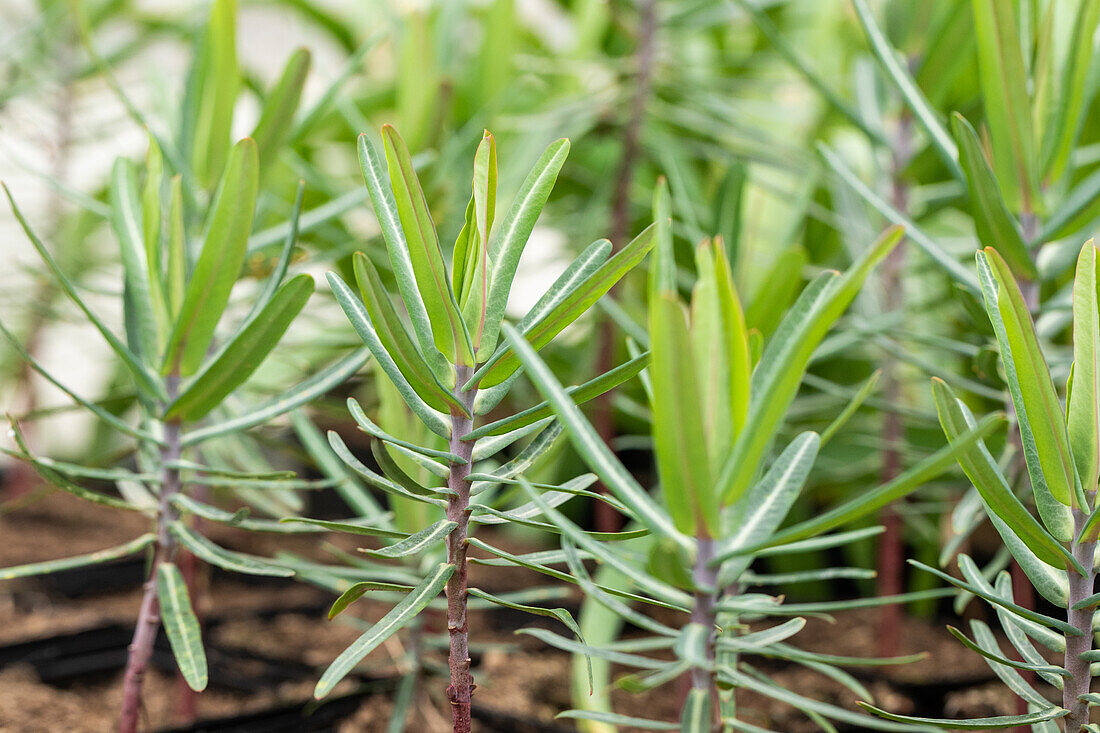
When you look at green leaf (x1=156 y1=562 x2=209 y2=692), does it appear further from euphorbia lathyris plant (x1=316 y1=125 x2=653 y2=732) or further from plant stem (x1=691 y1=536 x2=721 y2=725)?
plant stem (x1=691 y1=536 x2=721 y2=725)

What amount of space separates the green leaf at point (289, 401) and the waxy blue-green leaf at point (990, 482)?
8.9 inches

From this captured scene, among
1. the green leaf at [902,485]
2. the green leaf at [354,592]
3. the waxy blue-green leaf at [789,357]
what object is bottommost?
the green leaf at [354,592]

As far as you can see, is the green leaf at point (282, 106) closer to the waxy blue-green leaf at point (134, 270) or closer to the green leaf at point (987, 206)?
the waxy blue-green leaf at point (134, 270)

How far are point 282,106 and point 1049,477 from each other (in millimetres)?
402

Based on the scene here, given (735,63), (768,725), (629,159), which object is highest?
(735,63)

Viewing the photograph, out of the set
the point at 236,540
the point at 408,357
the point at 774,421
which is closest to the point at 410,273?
the point at 408,357

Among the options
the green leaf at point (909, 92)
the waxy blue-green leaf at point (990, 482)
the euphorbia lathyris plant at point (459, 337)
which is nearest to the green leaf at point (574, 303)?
the euphorbia lathyris plant at point (459, 337)

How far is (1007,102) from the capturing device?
39 centimetres

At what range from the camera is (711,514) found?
0.82 ft

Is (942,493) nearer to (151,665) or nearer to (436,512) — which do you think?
(436,512)

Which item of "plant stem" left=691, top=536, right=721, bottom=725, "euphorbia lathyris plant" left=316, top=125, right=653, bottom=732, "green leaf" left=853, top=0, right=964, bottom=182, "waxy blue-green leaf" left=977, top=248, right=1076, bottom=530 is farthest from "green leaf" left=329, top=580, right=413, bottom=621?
"green leaf" left=853, top=0, right=964, bottom=182

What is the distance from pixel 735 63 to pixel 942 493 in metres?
0.42

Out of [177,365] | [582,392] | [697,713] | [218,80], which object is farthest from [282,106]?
[697,713]

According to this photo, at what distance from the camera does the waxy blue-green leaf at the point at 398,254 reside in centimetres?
30
